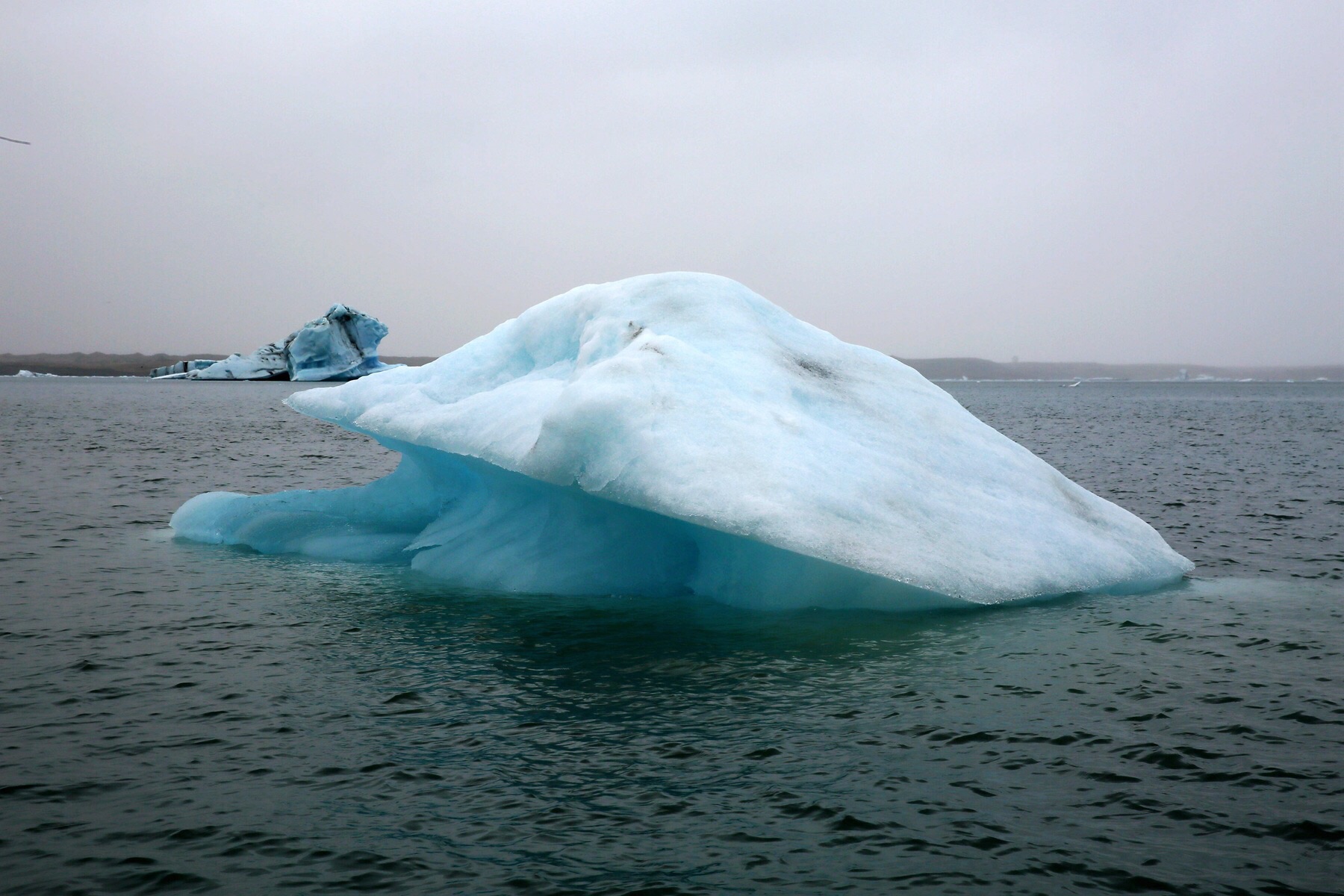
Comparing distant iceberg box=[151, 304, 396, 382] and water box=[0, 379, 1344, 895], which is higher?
distant iceberg box=[151, 304, 396, 382]

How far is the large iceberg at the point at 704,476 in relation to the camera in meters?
7.99

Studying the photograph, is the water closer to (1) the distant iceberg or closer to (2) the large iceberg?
(2) the large iceberg

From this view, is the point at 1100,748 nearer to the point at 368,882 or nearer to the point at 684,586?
the point at 368,882

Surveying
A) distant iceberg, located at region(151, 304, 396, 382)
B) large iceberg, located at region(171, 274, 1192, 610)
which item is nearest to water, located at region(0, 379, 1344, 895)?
large iceberg, located at region(171, 274, 1192, 610)

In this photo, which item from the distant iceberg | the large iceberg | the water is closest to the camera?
the water

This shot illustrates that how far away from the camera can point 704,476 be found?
7812 mm

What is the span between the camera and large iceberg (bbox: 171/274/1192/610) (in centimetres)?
799

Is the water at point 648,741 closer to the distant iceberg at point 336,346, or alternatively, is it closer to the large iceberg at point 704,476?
the large iceberg at point 704,476

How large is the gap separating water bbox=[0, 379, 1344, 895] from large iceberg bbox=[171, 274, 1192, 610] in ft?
1.58

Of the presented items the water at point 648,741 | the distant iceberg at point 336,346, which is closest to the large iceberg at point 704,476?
the water at point 648,741

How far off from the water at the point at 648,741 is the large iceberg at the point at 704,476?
482 mm

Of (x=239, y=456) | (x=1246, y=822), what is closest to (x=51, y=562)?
(x=1246, y=822)

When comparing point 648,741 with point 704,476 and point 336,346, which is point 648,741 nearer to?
point 704,476

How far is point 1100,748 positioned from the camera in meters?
5.59
